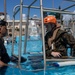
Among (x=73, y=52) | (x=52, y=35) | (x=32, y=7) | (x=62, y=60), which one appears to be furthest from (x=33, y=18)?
(x=62, y=60)

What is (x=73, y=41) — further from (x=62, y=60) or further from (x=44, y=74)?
(x=44, y=74)

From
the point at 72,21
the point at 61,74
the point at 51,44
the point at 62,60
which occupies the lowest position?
the point at 61,74

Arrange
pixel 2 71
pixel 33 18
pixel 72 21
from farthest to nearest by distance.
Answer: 1. pixel 72 21
2. pixel 33 18
3. pixel 2 71

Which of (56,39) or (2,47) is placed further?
(56,39)

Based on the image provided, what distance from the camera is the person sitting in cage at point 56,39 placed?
14.7 feet

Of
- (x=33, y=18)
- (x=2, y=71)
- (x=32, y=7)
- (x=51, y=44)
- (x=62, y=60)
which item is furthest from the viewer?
(x=33, y=18)

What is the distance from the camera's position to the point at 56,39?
4.66 metres

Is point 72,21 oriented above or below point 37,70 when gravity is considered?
above

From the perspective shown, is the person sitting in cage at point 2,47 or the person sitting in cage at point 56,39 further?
the person sitting in cage at point 56,39

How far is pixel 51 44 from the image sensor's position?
15.6ft

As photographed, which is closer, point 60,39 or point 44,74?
point 44,74

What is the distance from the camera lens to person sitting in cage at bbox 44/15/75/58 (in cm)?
448

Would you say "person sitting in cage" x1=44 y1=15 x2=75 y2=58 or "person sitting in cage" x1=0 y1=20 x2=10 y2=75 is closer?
"person sitting in cage" x1=0 y1=20 x2=10 y2=75

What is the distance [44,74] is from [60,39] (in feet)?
3.53
